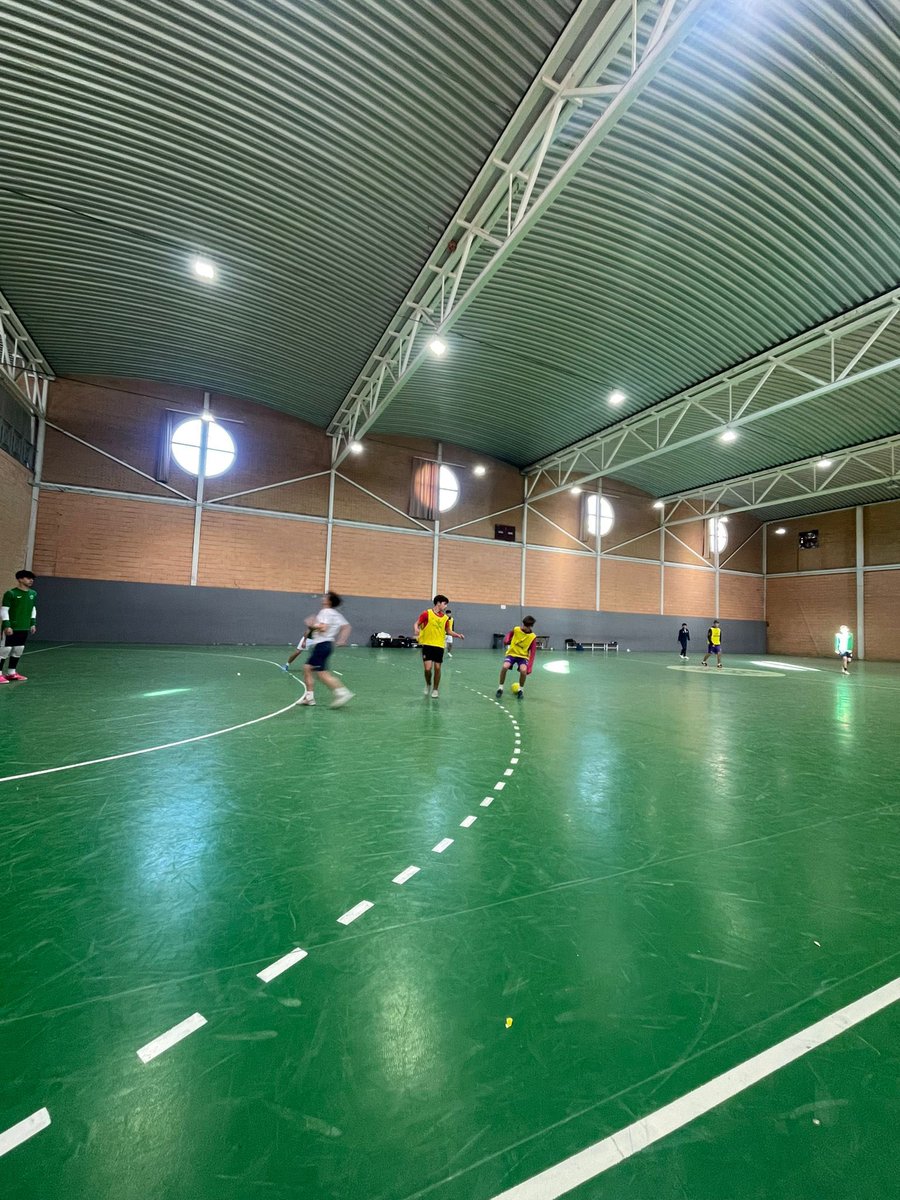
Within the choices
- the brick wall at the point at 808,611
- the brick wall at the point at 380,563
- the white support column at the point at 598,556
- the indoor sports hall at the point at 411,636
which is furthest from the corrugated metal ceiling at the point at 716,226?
the brick wall at the point at 808,611

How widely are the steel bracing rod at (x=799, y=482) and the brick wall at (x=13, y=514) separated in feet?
99.3

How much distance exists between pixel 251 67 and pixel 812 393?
52.5 ft

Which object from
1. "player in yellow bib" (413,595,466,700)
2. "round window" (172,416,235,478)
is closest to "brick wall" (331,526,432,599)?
"round window" (172,416,235,478)

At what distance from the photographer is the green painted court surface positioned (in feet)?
4.98

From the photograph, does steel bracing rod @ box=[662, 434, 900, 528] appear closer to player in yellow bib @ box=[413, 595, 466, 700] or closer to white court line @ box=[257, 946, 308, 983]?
player in yellow bib @ box=[413, 595, 466, 700]

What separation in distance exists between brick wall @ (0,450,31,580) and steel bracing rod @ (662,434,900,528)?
30271 millimetres

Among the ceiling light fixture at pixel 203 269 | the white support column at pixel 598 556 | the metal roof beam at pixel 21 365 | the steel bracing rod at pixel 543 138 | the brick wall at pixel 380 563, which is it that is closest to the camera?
the steel bracing rod at pixel 543 138

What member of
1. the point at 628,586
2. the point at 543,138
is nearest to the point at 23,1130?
the point at 543,138

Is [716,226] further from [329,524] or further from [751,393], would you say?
[329,524]

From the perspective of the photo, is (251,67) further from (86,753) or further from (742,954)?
(742,954)

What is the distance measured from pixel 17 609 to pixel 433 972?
12.2 meters

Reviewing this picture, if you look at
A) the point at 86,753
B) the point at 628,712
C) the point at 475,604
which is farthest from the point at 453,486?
the point at 86,753

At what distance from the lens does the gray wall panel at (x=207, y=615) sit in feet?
65.4

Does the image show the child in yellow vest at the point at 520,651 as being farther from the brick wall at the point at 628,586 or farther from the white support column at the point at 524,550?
the brick wall at the point at 628,586
